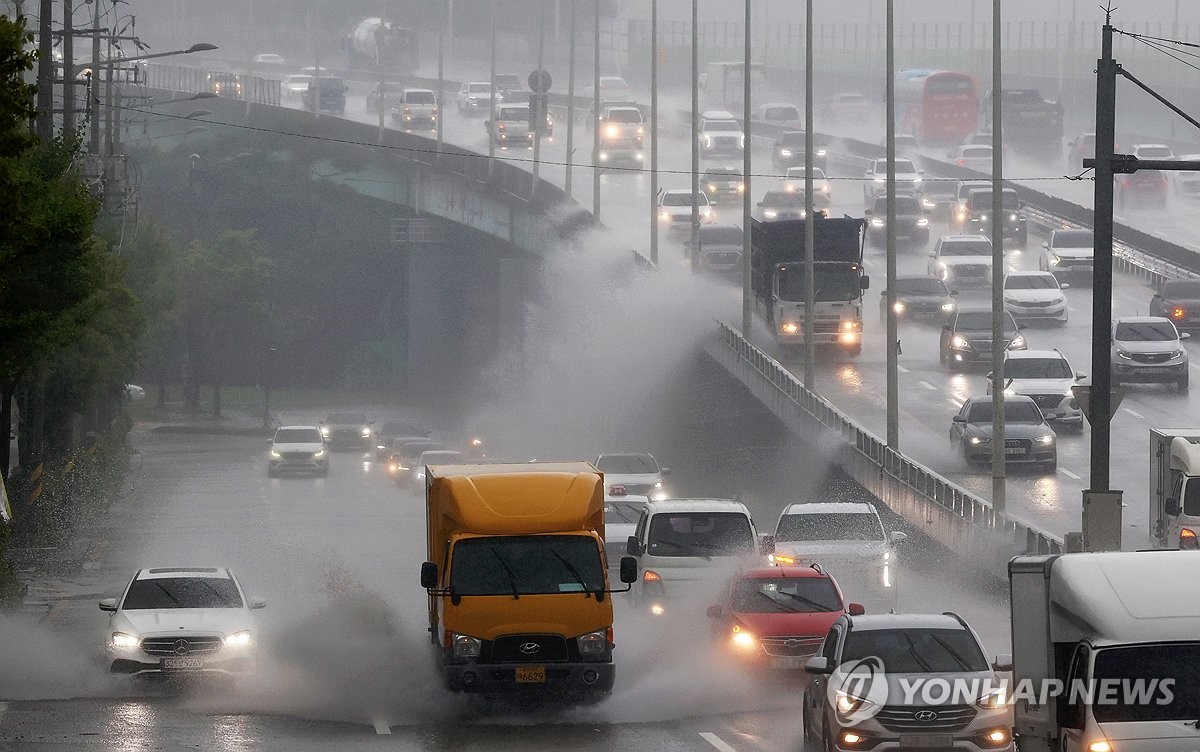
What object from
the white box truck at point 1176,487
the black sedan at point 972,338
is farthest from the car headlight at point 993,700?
the black sedan at point 972,338

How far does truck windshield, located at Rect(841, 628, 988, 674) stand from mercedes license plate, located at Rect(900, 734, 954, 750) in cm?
76

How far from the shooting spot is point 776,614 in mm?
21609

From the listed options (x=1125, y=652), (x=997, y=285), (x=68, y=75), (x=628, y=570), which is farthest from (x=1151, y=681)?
(x=68, y=75)

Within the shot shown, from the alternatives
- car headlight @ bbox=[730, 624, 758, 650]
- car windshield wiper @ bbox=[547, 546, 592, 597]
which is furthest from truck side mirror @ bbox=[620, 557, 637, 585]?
car headlight @ bbox=[730, 624, 758, 650]

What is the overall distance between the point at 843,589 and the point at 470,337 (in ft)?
317

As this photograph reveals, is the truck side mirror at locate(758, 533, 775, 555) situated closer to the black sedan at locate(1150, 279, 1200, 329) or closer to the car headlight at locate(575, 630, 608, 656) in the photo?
the car headlight at locate(575, 630, 608, 656)

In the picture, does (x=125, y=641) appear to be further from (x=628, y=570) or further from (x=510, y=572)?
(x=628, y=570)

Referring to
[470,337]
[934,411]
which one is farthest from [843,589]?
[470,337]

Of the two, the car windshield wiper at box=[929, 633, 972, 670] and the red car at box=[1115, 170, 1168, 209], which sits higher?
the red car at box=[1115, 170, 1168, 209]

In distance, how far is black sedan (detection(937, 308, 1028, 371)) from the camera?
55531mm

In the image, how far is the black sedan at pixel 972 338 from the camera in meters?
55.5

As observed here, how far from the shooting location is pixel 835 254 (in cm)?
5625

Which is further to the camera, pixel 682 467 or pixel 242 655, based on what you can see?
pixel 682 467

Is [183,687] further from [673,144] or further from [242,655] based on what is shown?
[673,144]
